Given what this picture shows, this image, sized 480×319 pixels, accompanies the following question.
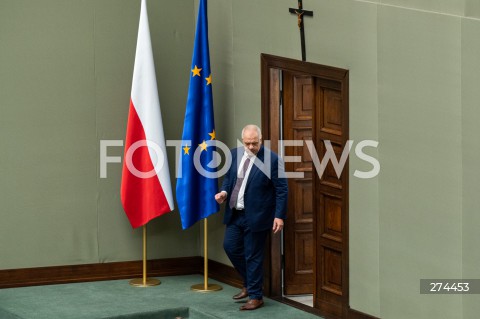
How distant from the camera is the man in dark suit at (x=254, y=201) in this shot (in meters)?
7.07

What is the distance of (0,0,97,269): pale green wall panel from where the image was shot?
8.14 meters

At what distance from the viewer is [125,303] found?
7.58m

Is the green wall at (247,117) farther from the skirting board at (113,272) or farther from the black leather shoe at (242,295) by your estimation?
the black leather shoe at (242,295)

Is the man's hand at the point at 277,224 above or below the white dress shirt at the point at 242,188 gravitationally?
below

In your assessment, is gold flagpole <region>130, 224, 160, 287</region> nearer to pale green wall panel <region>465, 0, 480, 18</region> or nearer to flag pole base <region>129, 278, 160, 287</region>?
flag pole base <region>129, 278, 160, 287</region>

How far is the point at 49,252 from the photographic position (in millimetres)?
8305

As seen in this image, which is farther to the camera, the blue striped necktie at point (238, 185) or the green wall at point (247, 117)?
the blue striped necktie at point (238, 185)

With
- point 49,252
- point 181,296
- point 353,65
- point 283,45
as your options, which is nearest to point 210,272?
point 181,296

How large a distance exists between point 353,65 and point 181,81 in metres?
2.59

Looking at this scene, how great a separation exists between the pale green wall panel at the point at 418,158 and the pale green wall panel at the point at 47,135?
309 centimetres

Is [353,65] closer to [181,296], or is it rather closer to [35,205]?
[181,296]

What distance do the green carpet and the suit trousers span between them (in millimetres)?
213

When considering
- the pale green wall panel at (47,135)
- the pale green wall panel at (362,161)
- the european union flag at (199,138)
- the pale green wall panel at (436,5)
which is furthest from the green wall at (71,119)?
the pale green wall panel at (436,5)
